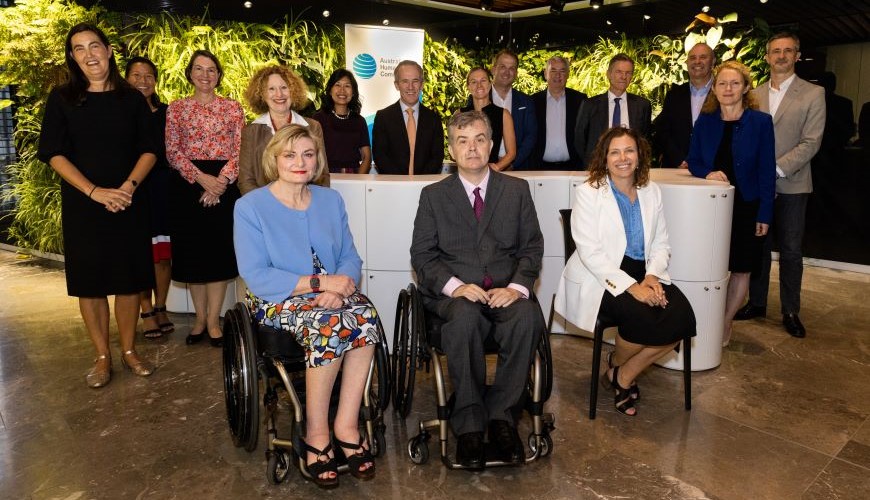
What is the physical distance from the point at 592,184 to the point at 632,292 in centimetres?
52

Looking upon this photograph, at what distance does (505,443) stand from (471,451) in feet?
0.44

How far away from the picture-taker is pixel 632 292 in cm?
287

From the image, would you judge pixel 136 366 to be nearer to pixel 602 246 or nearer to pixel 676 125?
pixel 602 246

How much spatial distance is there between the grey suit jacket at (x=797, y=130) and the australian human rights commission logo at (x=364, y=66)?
4.01 metres

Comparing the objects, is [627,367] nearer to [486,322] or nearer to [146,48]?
[486,322]

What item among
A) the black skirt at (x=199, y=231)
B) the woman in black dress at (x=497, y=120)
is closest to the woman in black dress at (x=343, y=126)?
the black skirt at (x=199, y=231)

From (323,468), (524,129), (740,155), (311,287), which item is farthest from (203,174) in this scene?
(740,155)

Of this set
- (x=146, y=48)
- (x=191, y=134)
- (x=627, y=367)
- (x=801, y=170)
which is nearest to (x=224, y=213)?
(x=191, y=134)

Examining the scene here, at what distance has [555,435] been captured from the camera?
9.10 ft

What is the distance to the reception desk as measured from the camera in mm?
3309

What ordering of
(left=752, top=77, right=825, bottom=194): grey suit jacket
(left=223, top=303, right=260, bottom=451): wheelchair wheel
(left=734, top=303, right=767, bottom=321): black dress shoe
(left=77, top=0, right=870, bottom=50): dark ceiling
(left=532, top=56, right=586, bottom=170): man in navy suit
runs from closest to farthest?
1. (left=223, top=303, right=260, bottom=451): wheelchair wheel
2. (left=752, top=77, right=825, bottom=194): grey suit jacket
3. (left=734, top=303, right=767, bottom=321): black dress shoe
4. (left=532, top=56, right=586, bottom=170): man in navy suit
5. (left=77, top=0, right=870, bottom=50): dark ceiling

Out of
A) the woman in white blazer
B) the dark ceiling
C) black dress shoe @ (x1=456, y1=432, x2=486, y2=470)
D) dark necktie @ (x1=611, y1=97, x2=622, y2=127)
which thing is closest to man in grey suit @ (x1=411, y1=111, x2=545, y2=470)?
black dress shoe @ (x1=456, y1=432, x2=486, y2=470)

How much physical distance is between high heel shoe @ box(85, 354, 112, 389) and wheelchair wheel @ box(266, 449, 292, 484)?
1.36 meters

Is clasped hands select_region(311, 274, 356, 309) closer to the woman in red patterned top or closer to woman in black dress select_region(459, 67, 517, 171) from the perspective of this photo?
the woman in red patterned top
